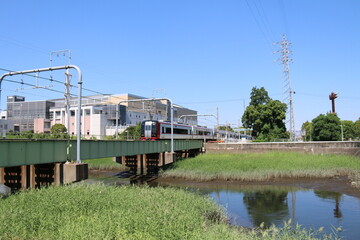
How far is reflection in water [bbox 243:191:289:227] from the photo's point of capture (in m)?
17.0

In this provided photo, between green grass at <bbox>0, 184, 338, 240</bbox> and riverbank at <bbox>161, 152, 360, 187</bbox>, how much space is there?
1684cm

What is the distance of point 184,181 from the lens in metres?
33.1

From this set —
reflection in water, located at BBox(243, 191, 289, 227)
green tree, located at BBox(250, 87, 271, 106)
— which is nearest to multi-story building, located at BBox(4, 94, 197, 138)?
green tree, located at BBox(250, 87, 271, 106)

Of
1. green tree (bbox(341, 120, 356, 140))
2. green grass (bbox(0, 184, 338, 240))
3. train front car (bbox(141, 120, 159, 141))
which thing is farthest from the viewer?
green tree (bbox(341, 120, 356, 140))

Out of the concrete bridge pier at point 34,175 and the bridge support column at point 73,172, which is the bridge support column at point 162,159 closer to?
the concrete bridge pier at point 34,175

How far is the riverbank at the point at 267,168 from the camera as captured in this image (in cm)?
3157

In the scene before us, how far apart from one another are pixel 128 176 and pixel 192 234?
2872 centimetres

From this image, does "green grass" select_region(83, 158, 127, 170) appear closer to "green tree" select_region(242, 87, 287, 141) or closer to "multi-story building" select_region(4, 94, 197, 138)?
"green tree" select_region(242, 87, 287, 141)

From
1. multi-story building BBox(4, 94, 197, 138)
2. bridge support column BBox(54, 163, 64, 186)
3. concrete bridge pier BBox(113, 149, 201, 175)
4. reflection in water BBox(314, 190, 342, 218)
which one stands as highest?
multi-story building BBox(4, 94, 197, 138)

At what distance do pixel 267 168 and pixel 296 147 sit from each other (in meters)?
11.7

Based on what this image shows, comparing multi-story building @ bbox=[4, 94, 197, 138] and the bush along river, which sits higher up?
multi-story building @ bbox=[4, 94, 197, 138]

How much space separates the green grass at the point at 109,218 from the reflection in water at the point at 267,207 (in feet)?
10.7

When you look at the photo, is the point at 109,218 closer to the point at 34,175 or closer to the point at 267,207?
the point at 34,175

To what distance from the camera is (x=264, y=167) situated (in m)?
33.7
